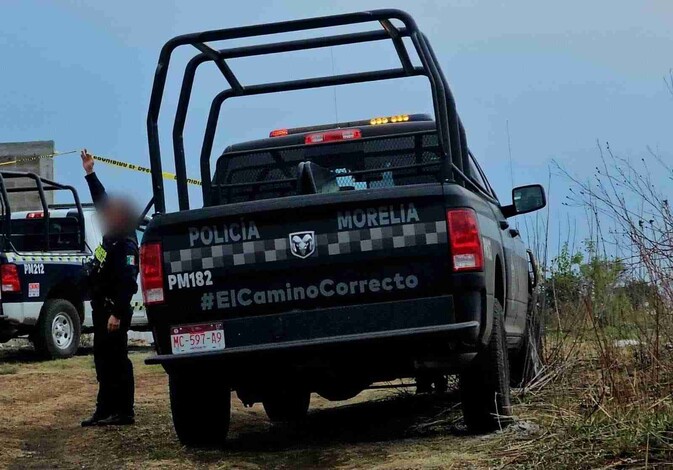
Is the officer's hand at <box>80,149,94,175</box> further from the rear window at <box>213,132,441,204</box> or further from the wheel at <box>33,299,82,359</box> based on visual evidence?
the wheel at <box>33,299,82,359</box>

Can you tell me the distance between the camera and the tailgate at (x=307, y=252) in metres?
6.06

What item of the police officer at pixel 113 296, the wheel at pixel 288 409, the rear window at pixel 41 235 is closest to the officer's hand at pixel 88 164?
the police officer at pixel 113 296

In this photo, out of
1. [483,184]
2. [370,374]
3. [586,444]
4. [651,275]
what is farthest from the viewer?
[483,184]

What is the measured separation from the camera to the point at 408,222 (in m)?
6.07

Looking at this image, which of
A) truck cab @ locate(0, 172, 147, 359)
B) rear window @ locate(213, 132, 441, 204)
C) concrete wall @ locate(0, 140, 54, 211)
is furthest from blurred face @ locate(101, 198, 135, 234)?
concrete wall @ locate(0, 140, 54, 211)

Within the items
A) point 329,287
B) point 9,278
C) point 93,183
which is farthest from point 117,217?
point 9,278

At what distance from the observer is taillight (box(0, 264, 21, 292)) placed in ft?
41.9

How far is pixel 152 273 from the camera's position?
6375 mm

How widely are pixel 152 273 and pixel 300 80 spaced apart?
201 centimetres

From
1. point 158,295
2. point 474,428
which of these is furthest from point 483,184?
point 158,295

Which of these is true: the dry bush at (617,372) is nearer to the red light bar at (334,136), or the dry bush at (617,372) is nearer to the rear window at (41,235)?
the red light bar at (334,136)

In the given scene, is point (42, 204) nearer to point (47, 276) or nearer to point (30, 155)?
point (47, 276)

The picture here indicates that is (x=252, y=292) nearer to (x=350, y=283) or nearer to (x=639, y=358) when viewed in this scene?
(x=350, y=283)

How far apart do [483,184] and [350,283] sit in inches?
96.1
